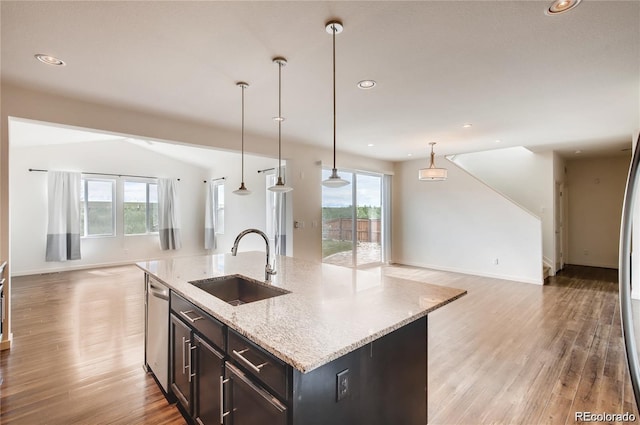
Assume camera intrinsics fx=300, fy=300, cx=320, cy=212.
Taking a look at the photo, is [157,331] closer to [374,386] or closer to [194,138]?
[374,386]

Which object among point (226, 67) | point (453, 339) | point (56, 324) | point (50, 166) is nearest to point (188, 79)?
point (226, 67)

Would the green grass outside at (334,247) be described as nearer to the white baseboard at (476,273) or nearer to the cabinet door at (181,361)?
the white baseboard at (476,273)

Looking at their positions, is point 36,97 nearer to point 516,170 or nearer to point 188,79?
point 188,79

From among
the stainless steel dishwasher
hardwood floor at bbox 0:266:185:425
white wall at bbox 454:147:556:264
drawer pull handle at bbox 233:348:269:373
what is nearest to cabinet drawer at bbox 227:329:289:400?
drawer pull handle at bbox 233:348:269:373

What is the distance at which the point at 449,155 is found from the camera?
6.39 meters

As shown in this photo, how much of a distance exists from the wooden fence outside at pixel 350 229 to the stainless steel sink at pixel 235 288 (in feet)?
11.9

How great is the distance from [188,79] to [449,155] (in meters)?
5.44

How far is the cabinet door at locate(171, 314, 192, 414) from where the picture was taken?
1.83 m

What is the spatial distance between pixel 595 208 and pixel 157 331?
29.7ft

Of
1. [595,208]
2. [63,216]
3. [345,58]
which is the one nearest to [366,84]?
[345,58]

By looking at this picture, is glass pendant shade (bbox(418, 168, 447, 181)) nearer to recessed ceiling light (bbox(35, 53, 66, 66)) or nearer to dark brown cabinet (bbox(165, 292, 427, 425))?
dark brown cabinet (bbox(165, 292, 427, 425))

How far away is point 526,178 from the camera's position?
6430 mm

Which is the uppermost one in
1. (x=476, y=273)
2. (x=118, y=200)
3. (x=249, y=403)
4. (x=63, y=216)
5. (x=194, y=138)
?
(x=194, y=138)

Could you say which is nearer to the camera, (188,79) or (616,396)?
(616,396)
